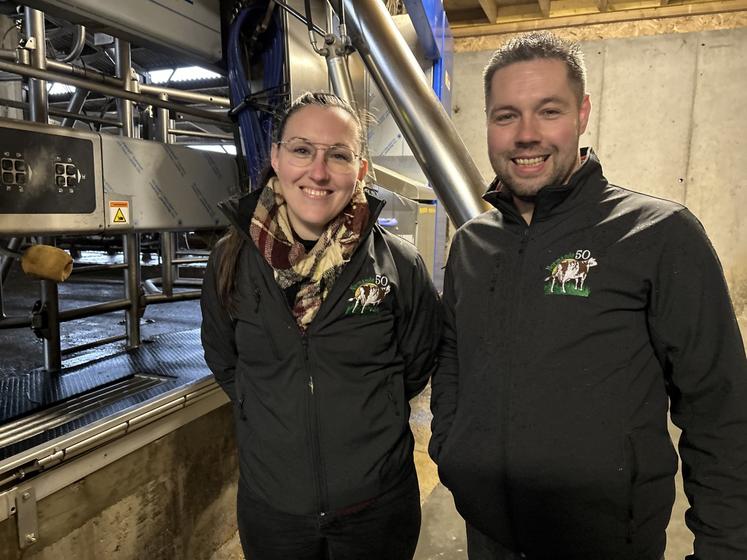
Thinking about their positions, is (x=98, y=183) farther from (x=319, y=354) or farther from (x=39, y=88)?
(x=319, y=354)

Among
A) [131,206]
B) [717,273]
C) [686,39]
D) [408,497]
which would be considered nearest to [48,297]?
[131,206]

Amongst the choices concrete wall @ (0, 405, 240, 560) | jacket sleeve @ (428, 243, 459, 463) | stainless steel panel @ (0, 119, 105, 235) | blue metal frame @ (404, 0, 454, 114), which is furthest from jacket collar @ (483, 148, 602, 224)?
blue metal frame @ (404, 0, 454, 114)

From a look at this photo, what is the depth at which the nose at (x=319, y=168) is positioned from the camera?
1062 millimetres

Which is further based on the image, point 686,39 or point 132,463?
point 686,39

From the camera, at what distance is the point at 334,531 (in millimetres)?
1060

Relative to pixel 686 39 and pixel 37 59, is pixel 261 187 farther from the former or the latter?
pixel 686 39

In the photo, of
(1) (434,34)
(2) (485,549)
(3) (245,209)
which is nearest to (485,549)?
(2) (485,549)

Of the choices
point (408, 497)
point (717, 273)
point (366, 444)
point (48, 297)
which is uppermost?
point (717, 273)

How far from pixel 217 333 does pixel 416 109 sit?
0.88m

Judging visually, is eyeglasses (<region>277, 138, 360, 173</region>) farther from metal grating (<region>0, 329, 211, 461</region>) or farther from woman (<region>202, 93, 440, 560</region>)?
metal grating (<region>0, 329, 211, 461</region>)

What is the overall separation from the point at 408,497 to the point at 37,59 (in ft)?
5.69

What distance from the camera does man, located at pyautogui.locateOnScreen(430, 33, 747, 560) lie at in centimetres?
82

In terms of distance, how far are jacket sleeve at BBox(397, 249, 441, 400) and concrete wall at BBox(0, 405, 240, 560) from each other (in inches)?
35.4

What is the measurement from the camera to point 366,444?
106 cm
